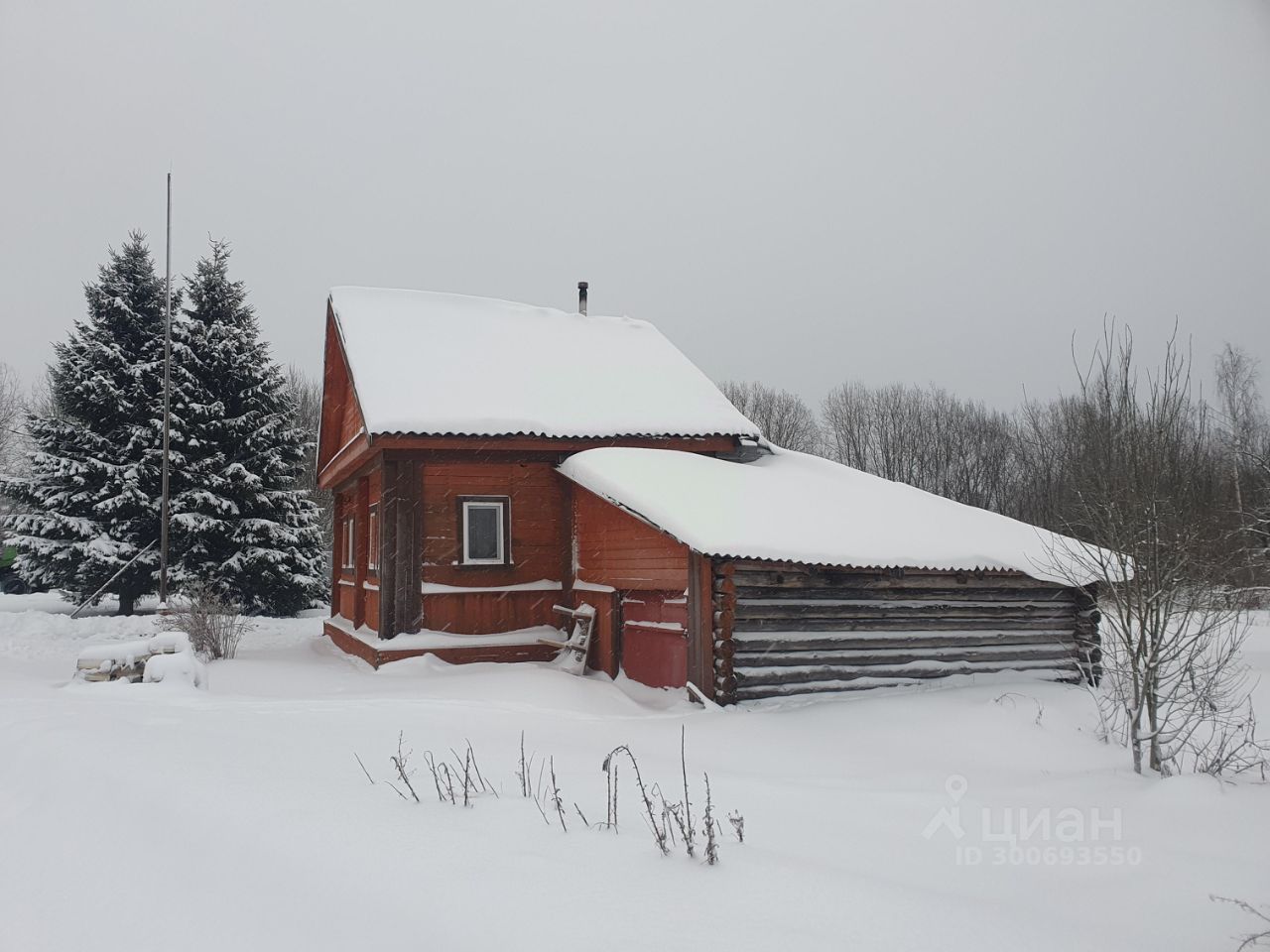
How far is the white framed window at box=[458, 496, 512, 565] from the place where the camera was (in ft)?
41.8

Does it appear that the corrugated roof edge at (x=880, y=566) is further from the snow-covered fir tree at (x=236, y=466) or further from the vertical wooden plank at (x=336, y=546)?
the snow-covered fir tree at (x=236, y=466)

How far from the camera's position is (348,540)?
17047 mm

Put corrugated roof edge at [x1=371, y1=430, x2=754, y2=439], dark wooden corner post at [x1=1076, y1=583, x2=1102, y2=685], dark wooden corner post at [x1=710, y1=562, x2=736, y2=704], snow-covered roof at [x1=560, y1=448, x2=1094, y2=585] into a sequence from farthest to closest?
1. corrugated roof edge at [x1=371, y1=430, x2=754, y2=439]
2. dark wooden corner post at [x1=1076, y1=583, x2=1102, y2=685]
3. snow-covered roof at [x1=560, y1=448, x2=1094, y2=585]
4. dark wooden corner post at [x1=710, y1=562, x2=736, y2=704]

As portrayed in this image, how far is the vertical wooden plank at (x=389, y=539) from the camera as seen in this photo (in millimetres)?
12109

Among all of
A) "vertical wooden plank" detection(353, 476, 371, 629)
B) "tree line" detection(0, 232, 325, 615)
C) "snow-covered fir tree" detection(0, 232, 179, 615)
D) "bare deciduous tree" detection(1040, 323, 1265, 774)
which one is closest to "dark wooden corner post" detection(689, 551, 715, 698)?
"bare deciduous tree" detection(1040, 323, 1265, 774)

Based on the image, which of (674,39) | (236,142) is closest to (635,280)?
(674,39)

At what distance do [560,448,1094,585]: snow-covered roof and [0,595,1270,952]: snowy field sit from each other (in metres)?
1.92

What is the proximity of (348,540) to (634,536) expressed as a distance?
332 inches

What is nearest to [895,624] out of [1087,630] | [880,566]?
[880,566]

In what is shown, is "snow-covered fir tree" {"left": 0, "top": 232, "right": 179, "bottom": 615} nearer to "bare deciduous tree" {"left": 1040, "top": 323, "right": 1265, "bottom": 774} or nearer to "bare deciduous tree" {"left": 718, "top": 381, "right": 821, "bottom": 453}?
"bare deciduous tree" {"left": 1040, "top": 323, "right": 1265, "bottom": 774}

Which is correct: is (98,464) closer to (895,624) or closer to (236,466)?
(236,466)

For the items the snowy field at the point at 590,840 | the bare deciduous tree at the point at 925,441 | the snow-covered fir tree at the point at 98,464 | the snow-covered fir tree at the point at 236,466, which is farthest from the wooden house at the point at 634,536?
the bare deciduous tree at the point at 925,441

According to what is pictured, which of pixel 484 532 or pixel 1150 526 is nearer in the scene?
pixel 1150 526

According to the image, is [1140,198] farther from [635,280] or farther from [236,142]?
[236,142]
